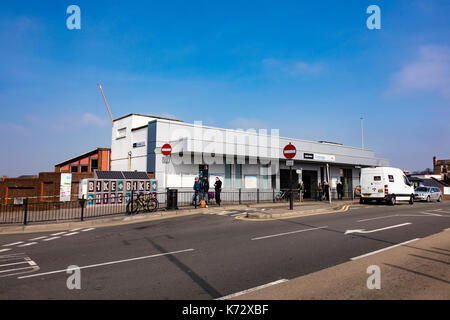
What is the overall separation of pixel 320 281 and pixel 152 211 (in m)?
12.9

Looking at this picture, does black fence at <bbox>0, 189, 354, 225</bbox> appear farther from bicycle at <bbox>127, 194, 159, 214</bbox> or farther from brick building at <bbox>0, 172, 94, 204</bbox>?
brick building at <bbox>0, 172, 94, 204</bbox>

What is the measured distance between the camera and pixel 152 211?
16.6 meters

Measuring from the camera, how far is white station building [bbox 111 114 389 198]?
2206 cm

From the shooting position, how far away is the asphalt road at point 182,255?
4.94 metres

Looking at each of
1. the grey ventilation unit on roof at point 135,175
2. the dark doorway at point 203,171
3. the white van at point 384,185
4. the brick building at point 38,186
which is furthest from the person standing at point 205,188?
the white van at point 384,185

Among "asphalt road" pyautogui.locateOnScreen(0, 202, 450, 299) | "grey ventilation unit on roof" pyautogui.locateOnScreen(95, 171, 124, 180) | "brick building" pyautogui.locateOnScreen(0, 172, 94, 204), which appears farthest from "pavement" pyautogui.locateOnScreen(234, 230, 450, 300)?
"brick building" pyautogui.locateOnScreen(0, 172, 94, 204)

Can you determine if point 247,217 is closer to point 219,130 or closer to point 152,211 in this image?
point 152,211

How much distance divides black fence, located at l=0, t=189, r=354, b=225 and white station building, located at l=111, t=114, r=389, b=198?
1.24 meters

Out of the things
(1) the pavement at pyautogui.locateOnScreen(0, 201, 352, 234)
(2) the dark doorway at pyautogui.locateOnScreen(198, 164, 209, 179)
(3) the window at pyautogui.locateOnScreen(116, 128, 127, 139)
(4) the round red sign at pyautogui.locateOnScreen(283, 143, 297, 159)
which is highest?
(3) the window at pyautogui.locateOnScreen(116, 128, 127, 139)

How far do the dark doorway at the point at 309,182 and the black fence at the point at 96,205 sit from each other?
0.51ft

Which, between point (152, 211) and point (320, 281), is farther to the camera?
point (152, 211)

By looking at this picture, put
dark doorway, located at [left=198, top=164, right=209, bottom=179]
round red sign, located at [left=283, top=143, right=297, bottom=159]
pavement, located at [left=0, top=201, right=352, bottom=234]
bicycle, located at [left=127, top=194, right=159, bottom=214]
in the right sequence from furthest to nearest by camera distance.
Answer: dark doorway, located at [left=198, top=164, right=209, bottom=179] < bicycle, located at [left=127, top=194, right=159, bottom=214] < round red sign, located at [left=283, top=143, right=297, bottom=159] < pavement, located at [left=0, top=201, right=352, bottom=234]

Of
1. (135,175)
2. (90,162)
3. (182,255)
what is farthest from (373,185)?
(90,162)

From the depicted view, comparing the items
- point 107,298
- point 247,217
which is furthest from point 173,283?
point 247,217
